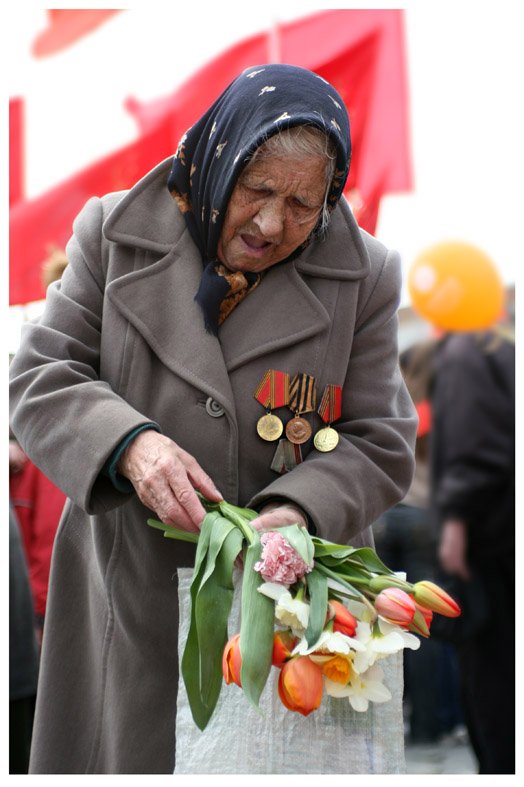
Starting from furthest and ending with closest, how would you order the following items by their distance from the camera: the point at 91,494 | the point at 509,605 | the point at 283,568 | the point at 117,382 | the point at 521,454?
the point at 509,605
the point at 521,454
the point at 117,382
the point at 91,494
the point at 283,568

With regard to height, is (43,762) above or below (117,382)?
below

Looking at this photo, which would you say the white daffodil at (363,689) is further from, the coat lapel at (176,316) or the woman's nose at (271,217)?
the woman's nose at (271,217)

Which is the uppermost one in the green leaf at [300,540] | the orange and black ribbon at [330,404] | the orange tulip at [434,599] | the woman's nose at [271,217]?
the woman's nose at [271,217]

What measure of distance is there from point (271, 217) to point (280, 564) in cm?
69

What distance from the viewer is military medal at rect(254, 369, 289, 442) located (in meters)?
2.38

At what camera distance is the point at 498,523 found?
170 inches

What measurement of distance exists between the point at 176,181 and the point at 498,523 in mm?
2340

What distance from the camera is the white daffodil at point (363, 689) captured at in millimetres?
2037

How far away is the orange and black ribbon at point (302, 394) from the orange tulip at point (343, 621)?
50 centimetres

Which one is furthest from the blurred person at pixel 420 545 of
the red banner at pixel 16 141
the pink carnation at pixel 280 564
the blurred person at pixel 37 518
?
the red banner at pixel 16 141

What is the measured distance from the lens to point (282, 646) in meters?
2.02

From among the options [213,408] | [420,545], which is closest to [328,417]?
[213,408]
